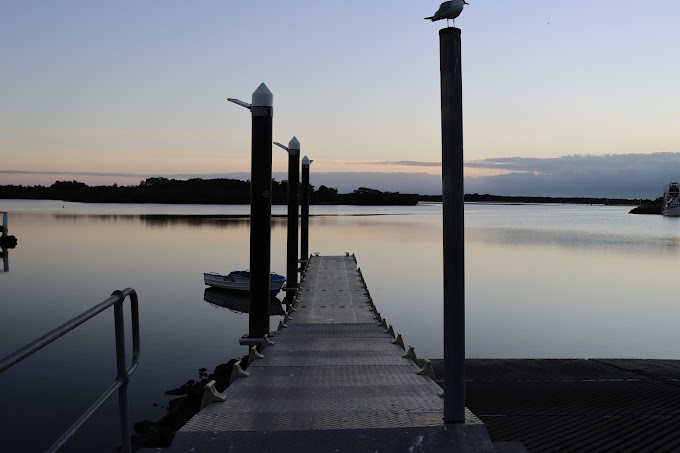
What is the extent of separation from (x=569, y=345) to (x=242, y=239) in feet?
133

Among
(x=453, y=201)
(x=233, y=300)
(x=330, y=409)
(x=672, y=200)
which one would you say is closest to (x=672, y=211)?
(x=672, y=200)

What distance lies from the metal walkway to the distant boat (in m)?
147

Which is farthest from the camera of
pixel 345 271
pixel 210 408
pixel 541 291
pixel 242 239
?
pixel 242 239

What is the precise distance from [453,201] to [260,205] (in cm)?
886

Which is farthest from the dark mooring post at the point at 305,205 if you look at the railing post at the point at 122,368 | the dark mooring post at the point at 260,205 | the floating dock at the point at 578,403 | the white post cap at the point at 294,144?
the railing post at the point at 122,368

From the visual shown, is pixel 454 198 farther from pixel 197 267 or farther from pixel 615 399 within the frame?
pixel 197 267

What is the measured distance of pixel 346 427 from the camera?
3939 millimetres

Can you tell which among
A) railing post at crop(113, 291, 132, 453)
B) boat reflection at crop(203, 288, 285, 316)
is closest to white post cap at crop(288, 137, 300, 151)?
boat reflection at crop(203, 288, 285, 316)

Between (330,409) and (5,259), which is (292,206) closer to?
(330,409)

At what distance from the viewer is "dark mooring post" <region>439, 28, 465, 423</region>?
416cm

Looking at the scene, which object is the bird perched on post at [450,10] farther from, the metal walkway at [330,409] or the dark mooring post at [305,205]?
the dark mooring post at [305,205]

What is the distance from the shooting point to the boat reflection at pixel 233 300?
2352cm

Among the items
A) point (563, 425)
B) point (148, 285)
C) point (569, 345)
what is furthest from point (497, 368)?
point (148, 285)

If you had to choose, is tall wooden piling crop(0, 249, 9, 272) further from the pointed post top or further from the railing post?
the railing post
